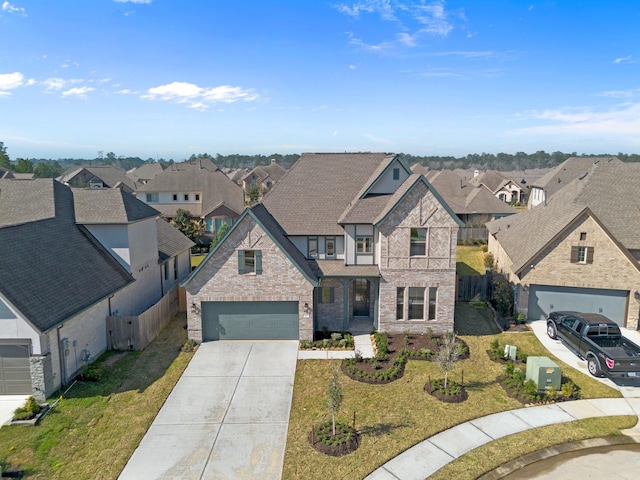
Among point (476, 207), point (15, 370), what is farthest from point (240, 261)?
point (476, 207)

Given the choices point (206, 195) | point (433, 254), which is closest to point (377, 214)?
point (433, 254)

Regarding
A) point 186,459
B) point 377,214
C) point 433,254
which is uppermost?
point 377,214

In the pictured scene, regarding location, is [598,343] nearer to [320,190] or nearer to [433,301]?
[433,301]

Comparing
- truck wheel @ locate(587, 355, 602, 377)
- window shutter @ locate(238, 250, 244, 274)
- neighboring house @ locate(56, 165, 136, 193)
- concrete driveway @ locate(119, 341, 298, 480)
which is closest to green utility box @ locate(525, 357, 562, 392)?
truck wheel @ locate(587, 355, 602, 377)

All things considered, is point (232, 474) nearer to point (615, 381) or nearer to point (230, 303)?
point (230, 303)

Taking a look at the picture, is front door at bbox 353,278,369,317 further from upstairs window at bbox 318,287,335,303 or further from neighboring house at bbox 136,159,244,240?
neighboring house at bbox 136,159,244,240

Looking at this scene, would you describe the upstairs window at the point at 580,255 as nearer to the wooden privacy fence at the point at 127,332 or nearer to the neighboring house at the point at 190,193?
the wooden privacy fence at the point at 127,332
